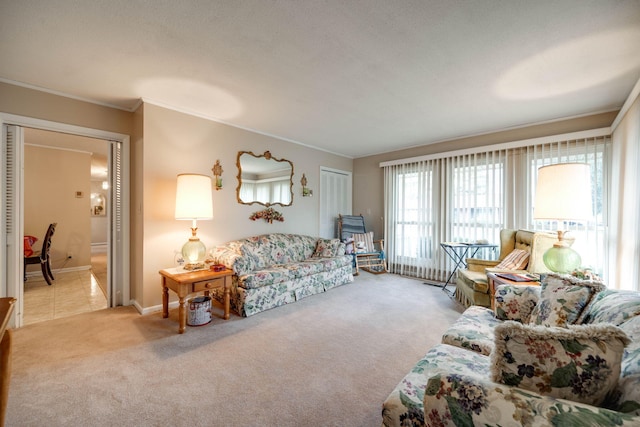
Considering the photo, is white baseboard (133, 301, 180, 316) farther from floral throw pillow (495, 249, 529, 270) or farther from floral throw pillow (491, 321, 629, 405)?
floral throw pillow (495, 249, 529, 270)

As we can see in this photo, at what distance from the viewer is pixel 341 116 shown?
3.54m

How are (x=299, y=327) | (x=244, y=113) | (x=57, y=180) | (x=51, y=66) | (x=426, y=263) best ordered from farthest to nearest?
(x=57, y=180) < (x=426, y=263) < (x=244, y=113) < (x=299, y=327) < (x=51, y=66)

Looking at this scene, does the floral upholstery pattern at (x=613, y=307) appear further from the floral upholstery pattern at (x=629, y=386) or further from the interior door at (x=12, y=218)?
the interior door at (x=12, y=218)

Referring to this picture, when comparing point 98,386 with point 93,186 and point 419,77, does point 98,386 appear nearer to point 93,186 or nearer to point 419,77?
point 419,77

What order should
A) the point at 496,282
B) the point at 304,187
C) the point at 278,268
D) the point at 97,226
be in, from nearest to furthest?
the point at 496,282, the point at 278,268, the point at 304,187, the point at 97,226

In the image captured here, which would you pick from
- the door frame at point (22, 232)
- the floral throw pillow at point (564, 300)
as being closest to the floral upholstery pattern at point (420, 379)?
the floral throw pillow at point (564, 300)

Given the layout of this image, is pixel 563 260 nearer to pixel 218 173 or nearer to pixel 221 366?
pixel 221 366

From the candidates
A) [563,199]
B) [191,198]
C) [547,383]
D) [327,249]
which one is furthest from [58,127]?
[563,199]

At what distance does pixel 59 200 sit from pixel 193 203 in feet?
14.8

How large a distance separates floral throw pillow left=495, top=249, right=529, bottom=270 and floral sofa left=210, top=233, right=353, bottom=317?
2.23 meters

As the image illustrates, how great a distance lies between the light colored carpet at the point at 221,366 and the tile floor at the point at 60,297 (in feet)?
1.09

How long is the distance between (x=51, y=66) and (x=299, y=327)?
3424 mm

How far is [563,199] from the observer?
2281 millimetres

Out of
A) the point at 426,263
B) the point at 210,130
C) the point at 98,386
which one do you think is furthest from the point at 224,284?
the point at 426,263
